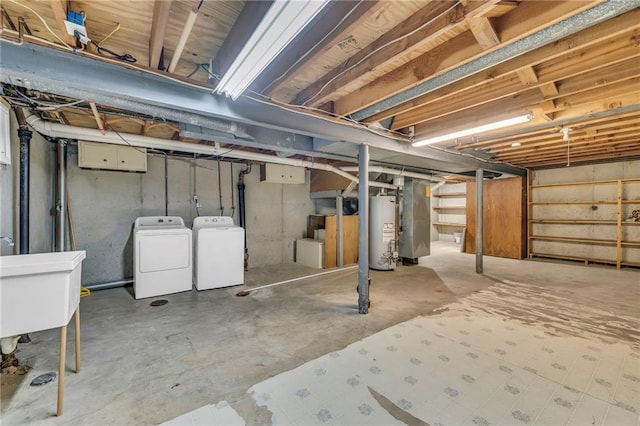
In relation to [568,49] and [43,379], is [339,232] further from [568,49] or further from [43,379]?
[43,379]

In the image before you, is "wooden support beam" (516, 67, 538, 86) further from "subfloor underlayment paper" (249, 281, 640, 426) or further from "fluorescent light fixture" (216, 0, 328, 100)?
"subfloor underlayment paper" (249, 281, 640, 426)

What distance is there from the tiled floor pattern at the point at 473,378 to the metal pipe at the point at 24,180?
2402 millimetres

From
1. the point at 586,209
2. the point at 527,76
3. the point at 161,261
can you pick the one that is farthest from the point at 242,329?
the point at 586,209

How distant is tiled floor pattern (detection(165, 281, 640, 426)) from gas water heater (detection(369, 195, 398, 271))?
227 cm

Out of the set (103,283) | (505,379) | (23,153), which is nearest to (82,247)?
(103,283)

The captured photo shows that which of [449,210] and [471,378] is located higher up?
[449,210]

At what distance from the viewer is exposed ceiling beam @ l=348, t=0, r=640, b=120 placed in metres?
1.43

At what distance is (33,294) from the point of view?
4.89ft

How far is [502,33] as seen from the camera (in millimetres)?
1642

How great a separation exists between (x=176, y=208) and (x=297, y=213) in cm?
247

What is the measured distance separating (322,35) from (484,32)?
0.96m

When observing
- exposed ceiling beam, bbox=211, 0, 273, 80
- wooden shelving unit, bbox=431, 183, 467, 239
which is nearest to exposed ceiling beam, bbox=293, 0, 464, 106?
exposed ceiling beam, bbox=211, 0, 273, 80

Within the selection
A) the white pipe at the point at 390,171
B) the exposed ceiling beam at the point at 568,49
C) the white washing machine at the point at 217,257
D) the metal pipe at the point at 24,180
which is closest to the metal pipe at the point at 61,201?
the metal pipe at the point at 24,180

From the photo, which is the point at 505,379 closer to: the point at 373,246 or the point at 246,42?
the point at 246,42
